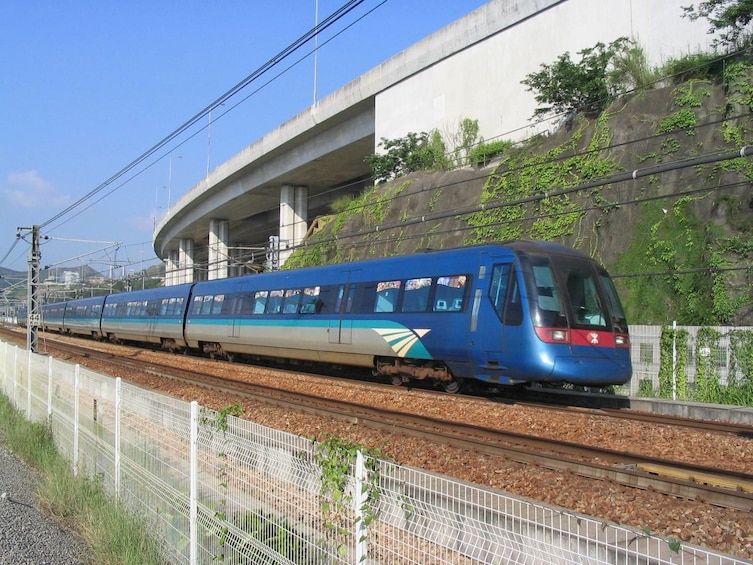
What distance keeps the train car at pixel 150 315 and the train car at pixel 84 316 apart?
1621mm

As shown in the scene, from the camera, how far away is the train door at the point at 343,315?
16656 mm

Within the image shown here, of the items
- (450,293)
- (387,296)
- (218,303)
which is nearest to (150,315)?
(218,303)

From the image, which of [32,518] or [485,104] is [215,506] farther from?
[485,104]

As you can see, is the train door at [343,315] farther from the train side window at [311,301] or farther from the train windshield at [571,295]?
the train windshield at [571,295]

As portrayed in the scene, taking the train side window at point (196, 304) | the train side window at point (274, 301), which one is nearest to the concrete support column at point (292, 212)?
the train side window at point (196, 304)

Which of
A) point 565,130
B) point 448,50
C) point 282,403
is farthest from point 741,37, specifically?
point 282,403

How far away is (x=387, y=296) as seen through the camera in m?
15.6

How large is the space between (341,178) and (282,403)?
32562 mm

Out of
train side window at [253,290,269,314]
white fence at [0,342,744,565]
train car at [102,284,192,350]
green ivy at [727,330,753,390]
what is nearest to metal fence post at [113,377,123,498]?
white fence at [0,342,744,565]

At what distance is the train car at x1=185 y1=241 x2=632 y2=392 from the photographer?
12.1m

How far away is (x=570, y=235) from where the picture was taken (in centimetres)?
2153

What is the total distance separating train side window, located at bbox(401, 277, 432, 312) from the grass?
723 cm

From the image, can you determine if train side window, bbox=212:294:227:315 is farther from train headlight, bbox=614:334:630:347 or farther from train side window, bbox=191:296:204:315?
train headlight, bbox=614:334:630:347

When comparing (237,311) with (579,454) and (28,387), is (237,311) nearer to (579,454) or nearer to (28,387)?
(28,387)
